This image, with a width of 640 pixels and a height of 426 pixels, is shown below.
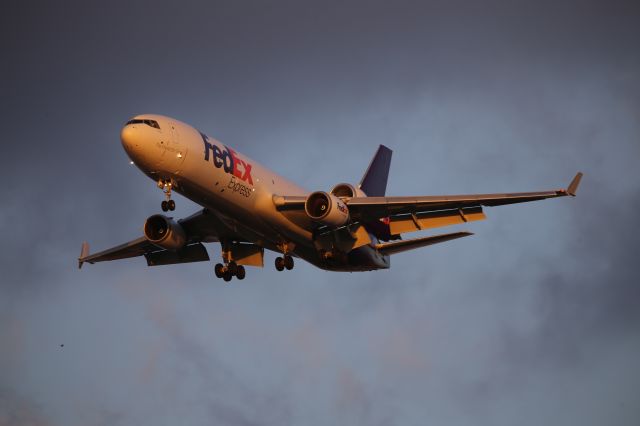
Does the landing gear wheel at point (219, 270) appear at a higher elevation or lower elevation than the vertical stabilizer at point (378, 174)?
lower

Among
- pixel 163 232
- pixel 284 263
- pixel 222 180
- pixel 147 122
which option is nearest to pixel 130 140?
pixel 147 122

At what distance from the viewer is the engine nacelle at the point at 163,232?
46844mm

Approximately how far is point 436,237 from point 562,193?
7.79 m

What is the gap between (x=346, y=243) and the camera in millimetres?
45781

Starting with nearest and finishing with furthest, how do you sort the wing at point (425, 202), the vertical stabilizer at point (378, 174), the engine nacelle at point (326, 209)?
the wing at point (425, 202) → the engine nacelle at point (326, 209) → the vertical stabilizer at point (378, 174)

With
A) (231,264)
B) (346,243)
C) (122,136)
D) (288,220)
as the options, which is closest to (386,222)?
(346,243)

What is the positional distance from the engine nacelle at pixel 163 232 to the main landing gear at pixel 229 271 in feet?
7.62

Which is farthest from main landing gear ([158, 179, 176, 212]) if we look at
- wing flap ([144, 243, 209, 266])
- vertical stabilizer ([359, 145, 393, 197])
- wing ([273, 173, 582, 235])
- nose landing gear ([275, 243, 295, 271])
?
vertical stabilizer ([359, 145, 393, 197])

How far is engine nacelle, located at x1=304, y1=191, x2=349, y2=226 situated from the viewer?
42.4m

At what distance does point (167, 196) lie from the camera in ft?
132

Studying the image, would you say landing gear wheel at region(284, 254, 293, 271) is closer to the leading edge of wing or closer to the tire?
the tire

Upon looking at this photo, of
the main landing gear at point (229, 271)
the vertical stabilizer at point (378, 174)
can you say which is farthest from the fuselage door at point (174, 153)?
the vertical stabilizer at point (378, 174)

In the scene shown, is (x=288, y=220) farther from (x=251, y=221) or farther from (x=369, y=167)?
(x=369, y=167)

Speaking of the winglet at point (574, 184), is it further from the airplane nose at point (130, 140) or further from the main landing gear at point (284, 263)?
the airplane nose at point (130, 140)
